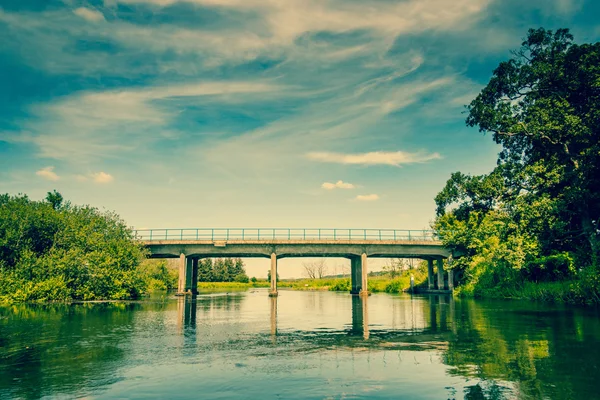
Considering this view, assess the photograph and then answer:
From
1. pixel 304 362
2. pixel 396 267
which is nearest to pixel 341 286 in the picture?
pixel 396 267

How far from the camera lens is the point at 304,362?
480 inches

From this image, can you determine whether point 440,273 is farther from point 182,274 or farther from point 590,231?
point 182,274

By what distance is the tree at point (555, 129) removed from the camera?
114ft

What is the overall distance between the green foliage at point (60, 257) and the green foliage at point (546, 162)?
39356 mm

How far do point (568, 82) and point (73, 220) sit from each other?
52.1 m

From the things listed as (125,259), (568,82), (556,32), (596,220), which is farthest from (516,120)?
(125,259)

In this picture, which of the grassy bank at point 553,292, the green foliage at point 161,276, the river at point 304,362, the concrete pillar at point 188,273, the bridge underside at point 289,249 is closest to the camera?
the river at point 304,362

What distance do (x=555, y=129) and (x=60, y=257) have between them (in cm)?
4992

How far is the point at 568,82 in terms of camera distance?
3656 centimetres

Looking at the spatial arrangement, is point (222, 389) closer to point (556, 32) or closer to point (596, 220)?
point (596, 220)

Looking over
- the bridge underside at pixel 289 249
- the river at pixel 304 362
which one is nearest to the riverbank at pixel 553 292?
the river at pixel 304 362

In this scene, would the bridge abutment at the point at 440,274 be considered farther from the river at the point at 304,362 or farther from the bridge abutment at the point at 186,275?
the river at the point at 304,362

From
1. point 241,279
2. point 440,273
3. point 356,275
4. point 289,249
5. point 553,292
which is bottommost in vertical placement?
point 241,279

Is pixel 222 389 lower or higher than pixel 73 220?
lower
